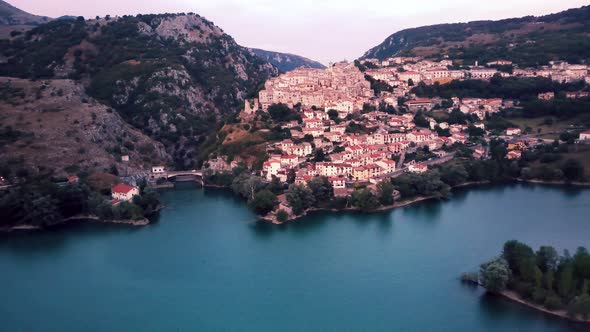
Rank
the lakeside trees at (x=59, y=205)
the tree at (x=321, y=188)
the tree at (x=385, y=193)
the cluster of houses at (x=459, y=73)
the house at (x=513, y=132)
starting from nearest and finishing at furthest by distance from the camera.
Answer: the lakeside trees at (x=59, y=205)
the tree at (x=385, y=193)
the tree at (x=321, y=188)
the house at (x=513, y=132)
the cluster of houses at (x=459, y=73)

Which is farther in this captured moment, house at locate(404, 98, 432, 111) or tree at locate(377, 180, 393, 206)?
house at locate(404, 98, 432, 111)

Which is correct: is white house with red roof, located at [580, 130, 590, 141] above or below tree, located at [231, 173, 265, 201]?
above

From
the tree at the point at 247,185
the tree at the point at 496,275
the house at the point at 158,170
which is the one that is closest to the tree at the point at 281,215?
the tree at the point at 247,185

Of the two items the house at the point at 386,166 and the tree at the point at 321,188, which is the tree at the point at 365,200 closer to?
the tree at the point at 321,188

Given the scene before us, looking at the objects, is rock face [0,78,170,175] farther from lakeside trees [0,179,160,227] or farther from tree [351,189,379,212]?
tree [351,189,379,212]

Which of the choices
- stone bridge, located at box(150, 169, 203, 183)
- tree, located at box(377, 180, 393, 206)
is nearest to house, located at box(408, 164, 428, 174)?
tree, located at box(377, 180, 393, 206)

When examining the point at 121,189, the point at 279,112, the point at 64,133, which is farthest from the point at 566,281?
the point at 64,133
